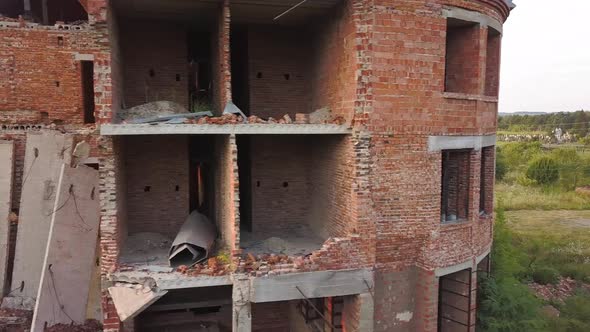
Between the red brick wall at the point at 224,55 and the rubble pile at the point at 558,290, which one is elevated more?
the red brick wall at the point at 224,55

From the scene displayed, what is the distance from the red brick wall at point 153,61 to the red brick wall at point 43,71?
1.73 m

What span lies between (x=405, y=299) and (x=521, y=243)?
14.1 m

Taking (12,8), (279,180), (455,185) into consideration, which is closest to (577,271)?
(455,185)

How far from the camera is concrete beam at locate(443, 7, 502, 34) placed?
8.80m

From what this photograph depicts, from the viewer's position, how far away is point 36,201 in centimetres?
1066

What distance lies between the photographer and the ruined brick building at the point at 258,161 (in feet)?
26.7

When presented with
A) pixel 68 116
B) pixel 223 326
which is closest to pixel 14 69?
pixel 68 116

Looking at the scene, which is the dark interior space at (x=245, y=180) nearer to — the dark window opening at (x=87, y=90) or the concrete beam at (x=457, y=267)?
the dark window opening at (x=87, y=90)

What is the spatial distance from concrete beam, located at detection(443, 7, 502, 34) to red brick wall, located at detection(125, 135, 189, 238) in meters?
6.68

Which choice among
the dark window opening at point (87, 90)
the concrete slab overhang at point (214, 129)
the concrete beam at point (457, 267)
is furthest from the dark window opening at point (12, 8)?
the concrete beam at point (457, 267)

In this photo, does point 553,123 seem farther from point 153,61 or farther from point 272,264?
point 272,264

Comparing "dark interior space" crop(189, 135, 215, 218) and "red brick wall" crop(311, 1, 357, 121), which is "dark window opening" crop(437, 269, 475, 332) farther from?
"dark interior space" crop(189, 135, 215, 218)

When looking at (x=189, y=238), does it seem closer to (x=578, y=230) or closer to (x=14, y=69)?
(x=14, y=69)

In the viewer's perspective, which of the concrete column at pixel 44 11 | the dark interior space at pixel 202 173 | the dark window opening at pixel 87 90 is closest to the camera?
the dark interior space at pixel 202 173
